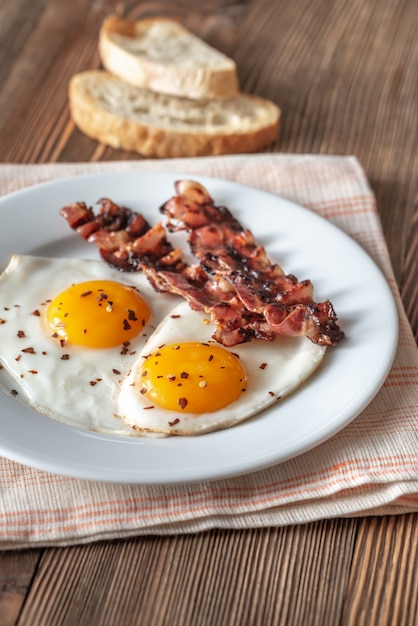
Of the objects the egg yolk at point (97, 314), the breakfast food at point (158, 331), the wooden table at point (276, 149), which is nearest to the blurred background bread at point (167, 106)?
the wooden table at point (276, 149)

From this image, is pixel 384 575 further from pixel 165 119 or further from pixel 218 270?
pixel 165 119

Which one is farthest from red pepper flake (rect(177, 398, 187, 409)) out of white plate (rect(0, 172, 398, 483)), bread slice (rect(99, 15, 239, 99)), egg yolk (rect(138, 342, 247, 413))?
bread slice (rect(99, 15, 239, 99))

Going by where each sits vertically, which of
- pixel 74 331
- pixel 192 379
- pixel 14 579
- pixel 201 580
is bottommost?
pixel 14 579

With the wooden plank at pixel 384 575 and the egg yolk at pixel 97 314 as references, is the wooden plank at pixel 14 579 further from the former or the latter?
the wooden plank at pixel 384 575

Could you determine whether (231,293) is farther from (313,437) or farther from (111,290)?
(313,437)

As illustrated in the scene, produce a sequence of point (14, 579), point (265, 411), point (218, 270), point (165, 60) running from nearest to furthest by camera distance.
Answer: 1. point (14, 579)
2. point (265, 411)
3. point (218, 270)
4. point (165, 60)

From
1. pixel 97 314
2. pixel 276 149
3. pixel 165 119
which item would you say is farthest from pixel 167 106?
pixel 97 314

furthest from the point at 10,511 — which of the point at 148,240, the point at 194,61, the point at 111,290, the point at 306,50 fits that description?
the point at 306,50
